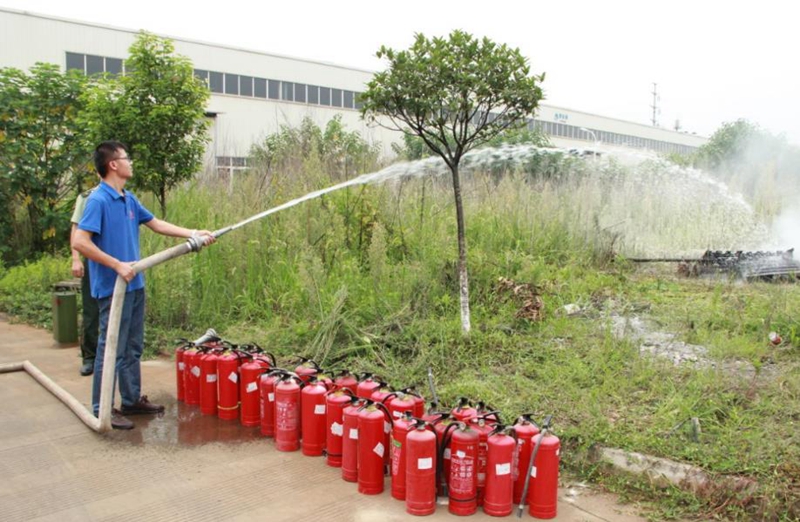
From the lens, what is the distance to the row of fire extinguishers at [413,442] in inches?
117

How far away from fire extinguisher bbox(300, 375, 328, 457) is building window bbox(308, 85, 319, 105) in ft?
108

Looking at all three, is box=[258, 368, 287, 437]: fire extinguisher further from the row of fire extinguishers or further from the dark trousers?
the dark trousers

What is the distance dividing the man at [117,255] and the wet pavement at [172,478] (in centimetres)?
28

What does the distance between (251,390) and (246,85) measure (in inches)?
1199

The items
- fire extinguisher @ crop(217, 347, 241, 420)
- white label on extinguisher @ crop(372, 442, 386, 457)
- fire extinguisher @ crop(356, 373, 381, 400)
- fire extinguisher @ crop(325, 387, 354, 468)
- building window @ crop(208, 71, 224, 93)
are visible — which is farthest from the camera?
building window @ crop(208, 71, 224, 93)

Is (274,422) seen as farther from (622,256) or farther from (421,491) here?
(622,256)

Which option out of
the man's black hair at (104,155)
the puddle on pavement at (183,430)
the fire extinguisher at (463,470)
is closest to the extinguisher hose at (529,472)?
the fire extinguisher at (463,470)

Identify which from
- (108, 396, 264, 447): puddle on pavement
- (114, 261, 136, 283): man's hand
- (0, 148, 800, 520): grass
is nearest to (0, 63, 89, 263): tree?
(0, 148, 800, 520): grass

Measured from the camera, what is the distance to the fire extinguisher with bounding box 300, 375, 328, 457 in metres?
3.66

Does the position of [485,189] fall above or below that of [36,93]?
below

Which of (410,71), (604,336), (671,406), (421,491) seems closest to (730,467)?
(671,406)

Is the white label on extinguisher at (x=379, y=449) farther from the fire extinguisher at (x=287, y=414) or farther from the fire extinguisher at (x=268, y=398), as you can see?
the fire extinguisher at (x=268, y=398)

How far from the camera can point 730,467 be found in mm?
3049

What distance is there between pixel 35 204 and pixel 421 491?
10.2 metres
